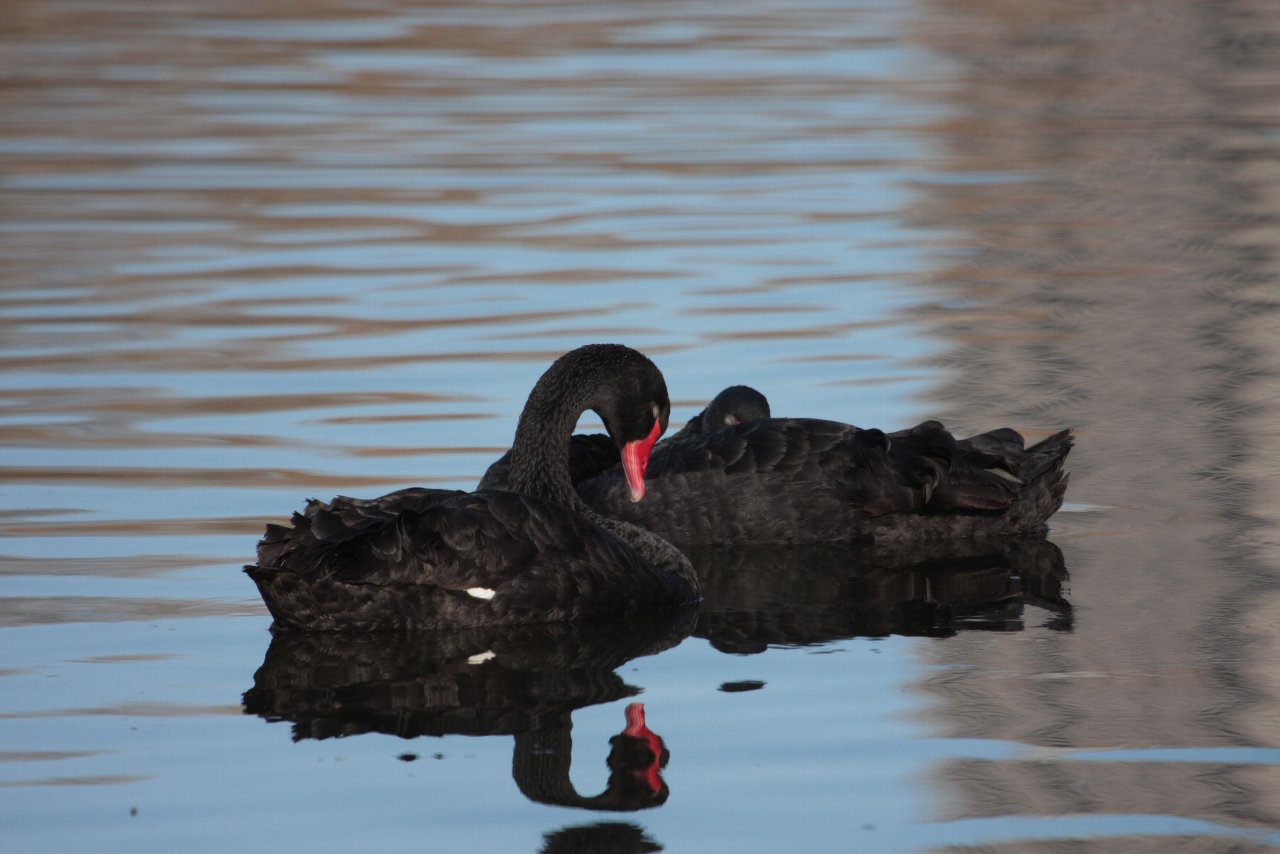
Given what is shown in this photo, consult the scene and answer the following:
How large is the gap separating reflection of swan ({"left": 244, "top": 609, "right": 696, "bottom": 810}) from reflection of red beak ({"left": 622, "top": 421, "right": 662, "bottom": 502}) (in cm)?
96

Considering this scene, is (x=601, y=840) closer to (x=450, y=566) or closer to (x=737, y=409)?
(x=450, y=566)

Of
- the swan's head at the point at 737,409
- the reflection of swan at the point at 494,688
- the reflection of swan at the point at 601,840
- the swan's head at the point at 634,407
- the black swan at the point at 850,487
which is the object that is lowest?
the reflection of swan at the point at 601,840

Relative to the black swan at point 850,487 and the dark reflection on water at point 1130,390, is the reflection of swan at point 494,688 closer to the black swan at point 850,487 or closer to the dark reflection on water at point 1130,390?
the dark reflection on water at point 1130,390

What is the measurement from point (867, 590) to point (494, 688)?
6.60 ft

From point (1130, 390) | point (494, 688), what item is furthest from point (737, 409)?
point (494, 688)

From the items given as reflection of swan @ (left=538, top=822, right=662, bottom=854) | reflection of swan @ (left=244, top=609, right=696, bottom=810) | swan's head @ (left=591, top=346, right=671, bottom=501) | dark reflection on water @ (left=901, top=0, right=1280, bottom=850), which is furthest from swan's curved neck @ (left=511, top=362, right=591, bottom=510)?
reflection of swan @ (left=538, top=822, right=662, bottom=854)

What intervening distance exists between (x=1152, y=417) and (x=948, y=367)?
1.42 meters

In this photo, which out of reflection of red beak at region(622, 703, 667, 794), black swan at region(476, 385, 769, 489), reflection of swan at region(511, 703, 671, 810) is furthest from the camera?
black swan at region(476, 385, 769, 489)

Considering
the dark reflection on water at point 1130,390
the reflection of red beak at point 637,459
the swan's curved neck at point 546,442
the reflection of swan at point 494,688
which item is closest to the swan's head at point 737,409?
the dark reflection on water at point 1130,390

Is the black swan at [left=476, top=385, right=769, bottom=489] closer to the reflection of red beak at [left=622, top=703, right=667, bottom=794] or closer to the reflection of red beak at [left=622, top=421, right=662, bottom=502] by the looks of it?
the reflection of red beak at [left=622, top=421, right=662, bottom=502]

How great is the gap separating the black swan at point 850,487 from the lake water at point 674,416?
0.22 metres

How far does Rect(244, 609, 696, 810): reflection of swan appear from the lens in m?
5.86

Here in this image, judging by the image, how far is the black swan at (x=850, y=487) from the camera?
903 centimetres

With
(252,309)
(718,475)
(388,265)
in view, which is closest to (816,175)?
(388,265)
